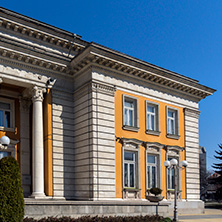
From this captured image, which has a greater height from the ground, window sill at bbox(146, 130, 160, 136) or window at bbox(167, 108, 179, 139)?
window at bbox(167, 108, 179, 139)

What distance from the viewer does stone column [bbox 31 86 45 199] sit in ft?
74.4

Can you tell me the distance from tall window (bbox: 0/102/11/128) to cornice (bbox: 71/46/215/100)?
5434 millimetres

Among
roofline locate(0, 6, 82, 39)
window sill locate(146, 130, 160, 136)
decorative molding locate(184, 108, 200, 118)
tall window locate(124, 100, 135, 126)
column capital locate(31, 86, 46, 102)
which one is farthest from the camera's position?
decorative molding locate(184, 108, 200, 118)

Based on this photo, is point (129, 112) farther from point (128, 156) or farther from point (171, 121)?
point (171, 121)

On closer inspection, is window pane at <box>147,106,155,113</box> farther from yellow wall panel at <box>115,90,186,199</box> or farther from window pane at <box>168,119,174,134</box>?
window pane at <box>168,119,174,134</box>

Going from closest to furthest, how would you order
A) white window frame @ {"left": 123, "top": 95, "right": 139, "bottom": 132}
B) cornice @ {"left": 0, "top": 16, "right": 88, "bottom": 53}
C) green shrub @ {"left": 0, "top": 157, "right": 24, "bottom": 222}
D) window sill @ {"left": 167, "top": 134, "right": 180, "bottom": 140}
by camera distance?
1. green shrub @ {"left": 0, "top": 157, "right": 24, "bottom": 222}
2. cornice @ {"left": 0, "top": 16, "right": 88, "bottom": 53}
3. white window frame @ {"left": 123, "top": 95, "right": 139, "bottom": 132}
4. window sill @ {"left": 167, "top": 134, "right": 180, "bottom": 140}

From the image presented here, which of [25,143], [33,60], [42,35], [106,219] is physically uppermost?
[42,35]

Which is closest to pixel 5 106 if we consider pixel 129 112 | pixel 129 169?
pixel 129 112

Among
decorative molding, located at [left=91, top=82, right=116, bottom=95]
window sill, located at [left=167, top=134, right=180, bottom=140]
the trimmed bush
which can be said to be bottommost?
the trimmed bush

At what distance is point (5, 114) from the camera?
80.4 feet

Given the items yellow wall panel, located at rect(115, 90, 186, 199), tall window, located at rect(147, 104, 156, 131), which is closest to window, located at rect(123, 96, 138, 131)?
yellow wall panel, located at rect(115, 90, 186, 199)

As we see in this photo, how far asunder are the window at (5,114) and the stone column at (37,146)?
7.42 ft

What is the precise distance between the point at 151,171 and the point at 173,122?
5162 millimetres

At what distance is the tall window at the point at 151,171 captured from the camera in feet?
86.8
